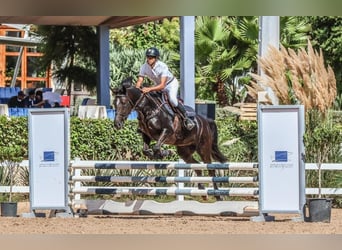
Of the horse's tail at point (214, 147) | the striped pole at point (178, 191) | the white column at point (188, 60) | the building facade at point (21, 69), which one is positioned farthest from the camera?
the building facade at point (21, 69)

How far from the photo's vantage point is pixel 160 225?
10.0 m

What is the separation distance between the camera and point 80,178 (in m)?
11.4

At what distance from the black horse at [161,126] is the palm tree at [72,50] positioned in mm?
11569

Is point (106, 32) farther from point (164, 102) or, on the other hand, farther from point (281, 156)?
point (281, 156)

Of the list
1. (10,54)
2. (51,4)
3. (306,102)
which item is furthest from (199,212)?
(10,54)

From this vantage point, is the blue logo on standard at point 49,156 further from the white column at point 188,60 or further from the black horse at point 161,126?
the white column at point 188,60

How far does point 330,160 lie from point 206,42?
11.6m

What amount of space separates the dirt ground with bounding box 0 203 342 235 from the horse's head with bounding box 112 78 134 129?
4.07 ft

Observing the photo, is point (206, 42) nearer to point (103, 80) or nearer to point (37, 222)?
point (103, 80)

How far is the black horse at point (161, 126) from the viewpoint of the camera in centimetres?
1114

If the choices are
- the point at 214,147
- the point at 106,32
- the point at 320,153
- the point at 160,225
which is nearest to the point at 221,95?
the point at 106,32

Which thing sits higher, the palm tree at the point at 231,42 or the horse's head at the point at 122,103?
the palm tree at the point at 231,42

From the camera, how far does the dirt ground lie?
9289mm

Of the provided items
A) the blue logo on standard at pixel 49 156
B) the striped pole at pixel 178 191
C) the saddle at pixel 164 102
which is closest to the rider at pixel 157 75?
the saddle at pixel 164 102
